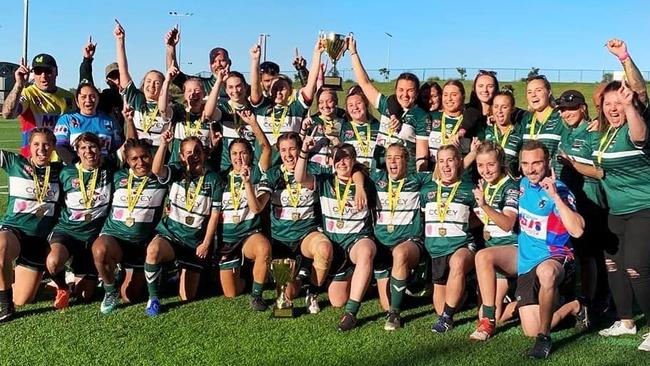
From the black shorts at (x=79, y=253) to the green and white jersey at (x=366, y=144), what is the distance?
238cm

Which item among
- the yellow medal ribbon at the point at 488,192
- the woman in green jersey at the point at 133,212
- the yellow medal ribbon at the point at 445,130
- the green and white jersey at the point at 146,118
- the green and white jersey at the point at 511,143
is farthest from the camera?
the green and white jersey at the point at 146,118

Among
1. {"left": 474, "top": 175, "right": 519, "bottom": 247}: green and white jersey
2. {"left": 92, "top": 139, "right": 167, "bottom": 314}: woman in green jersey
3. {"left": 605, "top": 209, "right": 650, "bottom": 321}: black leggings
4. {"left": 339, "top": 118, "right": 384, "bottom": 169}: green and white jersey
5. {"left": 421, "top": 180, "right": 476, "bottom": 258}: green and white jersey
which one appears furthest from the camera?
{"left": 339, "top": 118, "right": 384, "bottom": 169}: green and white jersey

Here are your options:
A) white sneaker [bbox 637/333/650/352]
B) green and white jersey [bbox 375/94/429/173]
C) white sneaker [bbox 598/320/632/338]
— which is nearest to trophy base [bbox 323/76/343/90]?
green and white jersey [bbox 375/94/429/173]

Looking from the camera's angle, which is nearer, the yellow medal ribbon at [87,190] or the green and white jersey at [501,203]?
the green and white jersey at [501,203]

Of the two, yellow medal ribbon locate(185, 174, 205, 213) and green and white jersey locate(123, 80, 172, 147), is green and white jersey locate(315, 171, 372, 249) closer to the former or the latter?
yellow medal ribbon locate(185, 174, 205, 213)

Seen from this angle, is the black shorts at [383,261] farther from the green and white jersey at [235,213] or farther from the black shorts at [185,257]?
the black shorts at [185,257]

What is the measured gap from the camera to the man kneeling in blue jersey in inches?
170

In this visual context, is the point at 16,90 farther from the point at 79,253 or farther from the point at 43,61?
the point at 79,253

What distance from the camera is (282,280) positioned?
16.5 feet

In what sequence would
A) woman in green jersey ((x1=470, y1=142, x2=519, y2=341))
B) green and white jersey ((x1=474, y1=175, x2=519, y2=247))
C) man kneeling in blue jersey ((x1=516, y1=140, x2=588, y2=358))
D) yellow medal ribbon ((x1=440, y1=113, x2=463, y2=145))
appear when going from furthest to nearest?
yellow medal ribbon ((x1=440, y1=113, x2=463, y2=145)) < green and white jersey ((x1=474, y1=175, x2=519, y2=247)) < woman in green jersey ((x1=470, y1=142, x2=519, y2=341)) < man kneeling in blue jersey ((x1=516, y1=140, x2=588, y2=358))

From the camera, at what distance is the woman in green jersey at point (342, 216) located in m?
5.27

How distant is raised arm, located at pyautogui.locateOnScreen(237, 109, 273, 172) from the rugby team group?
2 centimetres

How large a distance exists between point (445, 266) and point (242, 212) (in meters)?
1.74

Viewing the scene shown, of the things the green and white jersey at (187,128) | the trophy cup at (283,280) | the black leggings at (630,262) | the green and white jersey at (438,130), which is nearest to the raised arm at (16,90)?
the green and white jersey at (187,128)
